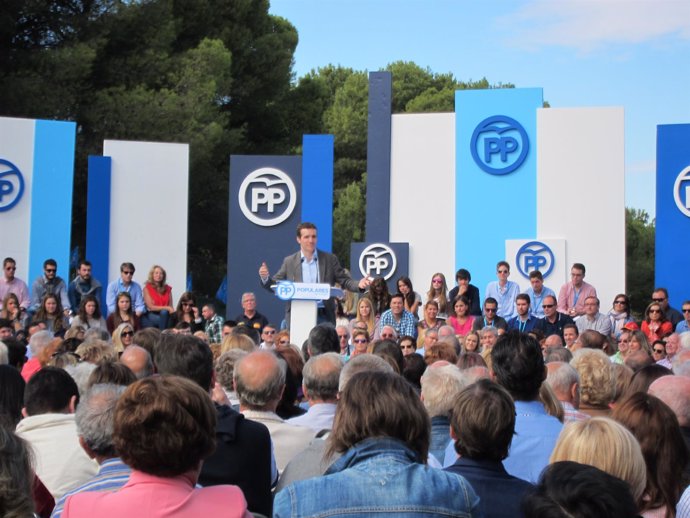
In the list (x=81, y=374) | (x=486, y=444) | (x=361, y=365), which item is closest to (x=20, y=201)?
(x=81, y=374)

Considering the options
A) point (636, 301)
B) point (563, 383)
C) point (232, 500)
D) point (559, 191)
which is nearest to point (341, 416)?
point (232, 500)

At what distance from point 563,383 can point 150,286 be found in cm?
882

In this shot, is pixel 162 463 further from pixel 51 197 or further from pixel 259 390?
pixel 51 197

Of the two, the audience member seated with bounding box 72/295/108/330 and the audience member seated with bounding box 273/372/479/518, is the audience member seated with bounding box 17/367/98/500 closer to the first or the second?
the audience member seated with bounding box 273/372/479/518

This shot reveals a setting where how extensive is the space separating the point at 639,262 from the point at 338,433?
23.9m

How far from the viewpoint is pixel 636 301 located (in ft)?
80.9

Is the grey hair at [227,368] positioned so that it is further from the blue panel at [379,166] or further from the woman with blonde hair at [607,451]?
the blue panel at [379,166]

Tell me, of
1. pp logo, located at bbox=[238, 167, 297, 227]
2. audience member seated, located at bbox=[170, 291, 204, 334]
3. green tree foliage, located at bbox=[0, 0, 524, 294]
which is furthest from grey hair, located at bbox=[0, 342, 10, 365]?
green tree foliage, located at bbox=[0, 0, 524, 294]

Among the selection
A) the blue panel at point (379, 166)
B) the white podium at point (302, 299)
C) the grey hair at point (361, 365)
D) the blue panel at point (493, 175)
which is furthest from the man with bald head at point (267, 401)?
the blue panel at point (379, 166)

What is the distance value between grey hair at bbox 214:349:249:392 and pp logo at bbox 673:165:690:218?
30.6 ft

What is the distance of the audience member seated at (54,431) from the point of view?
11.9 ft

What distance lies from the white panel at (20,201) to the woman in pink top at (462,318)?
599cm

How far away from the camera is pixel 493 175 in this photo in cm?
1371

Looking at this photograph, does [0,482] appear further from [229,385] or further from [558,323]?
[558,323]
